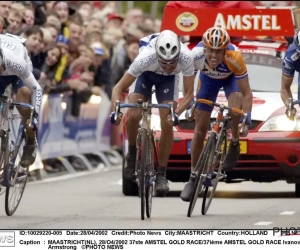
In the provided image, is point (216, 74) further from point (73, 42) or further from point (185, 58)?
point (73, 42)

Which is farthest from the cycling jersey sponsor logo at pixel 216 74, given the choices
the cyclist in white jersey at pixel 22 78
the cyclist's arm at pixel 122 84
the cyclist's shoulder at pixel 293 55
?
the cyclist in white jersey at pixel 22 78

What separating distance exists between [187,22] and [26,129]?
4678 mm

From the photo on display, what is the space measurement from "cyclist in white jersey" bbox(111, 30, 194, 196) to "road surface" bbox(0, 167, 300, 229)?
0.67 m

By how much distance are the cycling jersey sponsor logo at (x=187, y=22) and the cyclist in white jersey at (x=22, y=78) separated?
4325 millimetres

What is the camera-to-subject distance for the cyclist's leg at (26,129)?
532 inches

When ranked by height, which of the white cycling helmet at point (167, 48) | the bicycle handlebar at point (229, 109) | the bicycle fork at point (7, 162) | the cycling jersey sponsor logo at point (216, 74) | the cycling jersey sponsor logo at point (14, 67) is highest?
the white cycling helmet at point (167, 48)

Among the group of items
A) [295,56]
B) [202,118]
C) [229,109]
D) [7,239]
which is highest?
[295,56]

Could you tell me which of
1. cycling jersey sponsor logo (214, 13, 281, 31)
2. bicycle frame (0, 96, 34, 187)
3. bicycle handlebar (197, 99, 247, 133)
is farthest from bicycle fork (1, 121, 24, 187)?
cycling jersey sponsor logo (214, 13, 281, 31)

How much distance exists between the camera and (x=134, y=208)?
1438cm

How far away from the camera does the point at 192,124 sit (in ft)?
51.3

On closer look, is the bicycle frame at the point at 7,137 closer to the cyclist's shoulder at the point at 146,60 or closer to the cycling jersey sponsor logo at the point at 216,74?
the cyclist's shoulder at the point at 146,60

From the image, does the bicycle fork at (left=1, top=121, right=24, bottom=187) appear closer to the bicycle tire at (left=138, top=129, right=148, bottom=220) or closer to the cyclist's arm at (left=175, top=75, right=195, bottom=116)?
the bicycle tire at (left=138, top=129, right=148, bottom=220)

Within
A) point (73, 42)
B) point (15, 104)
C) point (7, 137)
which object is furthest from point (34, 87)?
point (73, 42)

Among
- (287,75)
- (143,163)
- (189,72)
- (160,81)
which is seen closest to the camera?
(143,163)
